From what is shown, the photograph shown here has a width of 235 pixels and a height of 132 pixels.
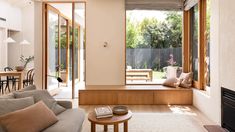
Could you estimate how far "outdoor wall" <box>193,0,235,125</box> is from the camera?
321 cm

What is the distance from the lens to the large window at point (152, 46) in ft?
20.6

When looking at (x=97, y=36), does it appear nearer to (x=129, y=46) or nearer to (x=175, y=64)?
(x=129, y=46)

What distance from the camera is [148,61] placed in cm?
636

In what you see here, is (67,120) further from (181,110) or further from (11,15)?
(11,15)

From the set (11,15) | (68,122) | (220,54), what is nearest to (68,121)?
(68,122)

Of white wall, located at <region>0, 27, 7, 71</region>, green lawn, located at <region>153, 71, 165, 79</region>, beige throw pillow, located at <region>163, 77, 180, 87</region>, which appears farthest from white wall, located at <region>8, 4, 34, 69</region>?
beige throw pillow, located at <region>163, 77, 180, 87</region>

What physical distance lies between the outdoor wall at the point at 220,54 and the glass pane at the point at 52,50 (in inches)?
172

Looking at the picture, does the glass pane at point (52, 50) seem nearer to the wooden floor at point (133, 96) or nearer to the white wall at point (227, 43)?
the wooden floor at point (133, 96)

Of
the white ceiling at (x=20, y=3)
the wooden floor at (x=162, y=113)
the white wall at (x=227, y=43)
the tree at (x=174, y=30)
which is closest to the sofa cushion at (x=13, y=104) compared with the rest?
the wooden floor at (x=162, y=113)

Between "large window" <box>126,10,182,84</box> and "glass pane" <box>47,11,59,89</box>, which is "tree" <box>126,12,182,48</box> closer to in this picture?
"large window" <box>126,10,182,84</box>

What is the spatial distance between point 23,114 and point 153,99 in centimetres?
371

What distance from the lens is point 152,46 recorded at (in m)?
6.36

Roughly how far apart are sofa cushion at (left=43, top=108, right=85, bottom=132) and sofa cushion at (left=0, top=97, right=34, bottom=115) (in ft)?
1.39

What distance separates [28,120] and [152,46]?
460 centimetres
